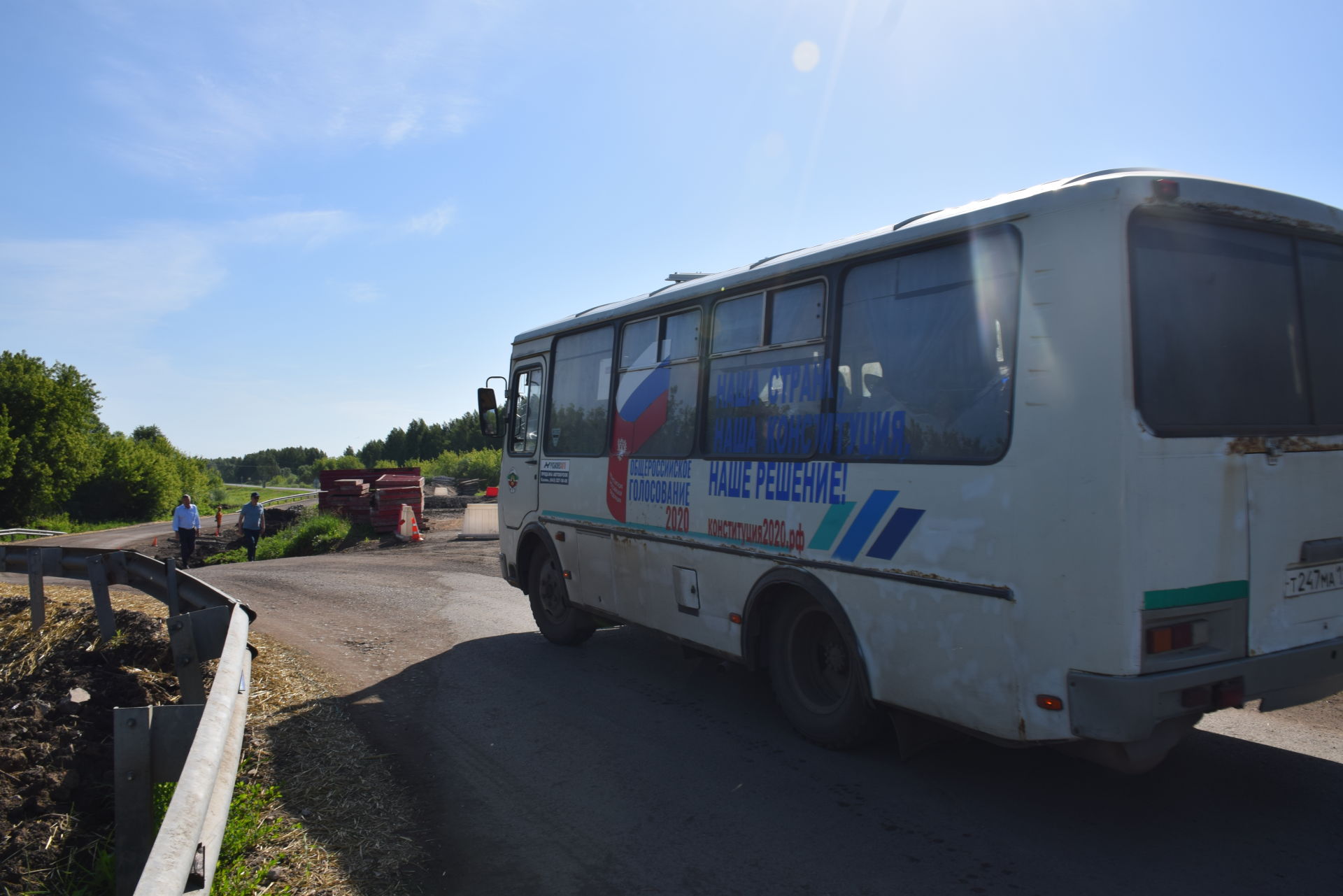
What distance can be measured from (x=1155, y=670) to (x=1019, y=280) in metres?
1.91

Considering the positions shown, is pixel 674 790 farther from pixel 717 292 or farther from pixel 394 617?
pixel 394 617

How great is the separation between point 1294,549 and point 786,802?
2879mm

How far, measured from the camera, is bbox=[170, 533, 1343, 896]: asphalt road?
3.95 m

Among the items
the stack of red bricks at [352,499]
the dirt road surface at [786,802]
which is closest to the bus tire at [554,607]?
the dirt road surface at [786,802]

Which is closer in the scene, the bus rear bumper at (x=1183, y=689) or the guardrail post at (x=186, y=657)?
the bus rear bumper at (x=1183, y=689)

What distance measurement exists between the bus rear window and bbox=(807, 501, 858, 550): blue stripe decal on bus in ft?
5.81

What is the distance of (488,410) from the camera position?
993 cm

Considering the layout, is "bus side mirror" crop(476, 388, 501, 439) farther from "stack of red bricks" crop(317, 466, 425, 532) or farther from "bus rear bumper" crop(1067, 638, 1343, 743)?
"stack of red bricks" crop(317, 466, 425, 532)

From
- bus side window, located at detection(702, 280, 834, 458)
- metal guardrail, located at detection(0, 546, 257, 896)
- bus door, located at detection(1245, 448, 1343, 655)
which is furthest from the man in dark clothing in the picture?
bus door, located at detection(1245, 448, 1343, 655)

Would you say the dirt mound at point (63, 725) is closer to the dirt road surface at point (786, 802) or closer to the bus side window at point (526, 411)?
the dirt road surface at point (786, 802)

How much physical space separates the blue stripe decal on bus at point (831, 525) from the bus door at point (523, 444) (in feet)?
14.5

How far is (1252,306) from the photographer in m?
4.47

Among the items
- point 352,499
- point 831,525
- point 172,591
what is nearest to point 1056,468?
point 831,525

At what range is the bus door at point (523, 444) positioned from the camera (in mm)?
9359
